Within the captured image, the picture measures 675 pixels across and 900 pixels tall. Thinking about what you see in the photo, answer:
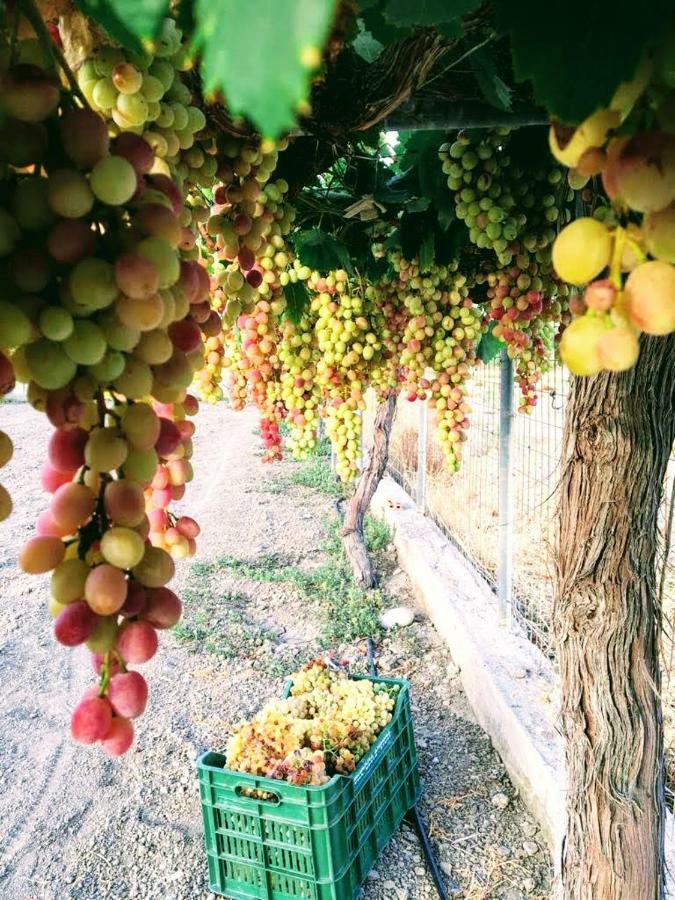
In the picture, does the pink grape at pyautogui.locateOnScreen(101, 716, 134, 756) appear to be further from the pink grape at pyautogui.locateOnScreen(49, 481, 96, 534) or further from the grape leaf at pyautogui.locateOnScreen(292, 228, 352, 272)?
the grape leaf at pyautogui.locateOnScreen(292, 228, 352, 272)

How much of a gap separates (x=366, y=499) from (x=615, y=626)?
180 inches

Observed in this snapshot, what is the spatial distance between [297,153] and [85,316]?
102 cm

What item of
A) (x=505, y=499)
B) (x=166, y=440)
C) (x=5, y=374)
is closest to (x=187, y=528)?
(x=166, y=440)

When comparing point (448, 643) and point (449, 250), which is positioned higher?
point (449, 250)

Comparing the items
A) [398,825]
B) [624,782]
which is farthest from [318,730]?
[624,782]

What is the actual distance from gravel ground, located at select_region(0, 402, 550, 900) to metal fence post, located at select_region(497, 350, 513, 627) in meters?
0.62

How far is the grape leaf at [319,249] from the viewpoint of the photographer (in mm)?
2250

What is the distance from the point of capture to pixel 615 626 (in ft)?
4.84

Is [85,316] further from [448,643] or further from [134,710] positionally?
[448,643]

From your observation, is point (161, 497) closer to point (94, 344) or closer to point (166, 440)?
point (166, 440)

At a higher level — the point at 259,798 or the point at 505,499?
the point at 505,499

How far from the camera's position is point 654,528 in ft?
4.87

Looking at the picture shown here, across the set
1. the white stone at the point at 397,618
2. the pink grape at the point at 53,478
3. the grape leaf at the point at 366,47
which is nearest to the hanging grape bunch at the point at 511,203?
the grape leaf at the point at 366,47

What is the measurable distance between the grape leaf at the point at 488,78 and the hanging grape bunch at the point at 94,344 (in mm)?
756
